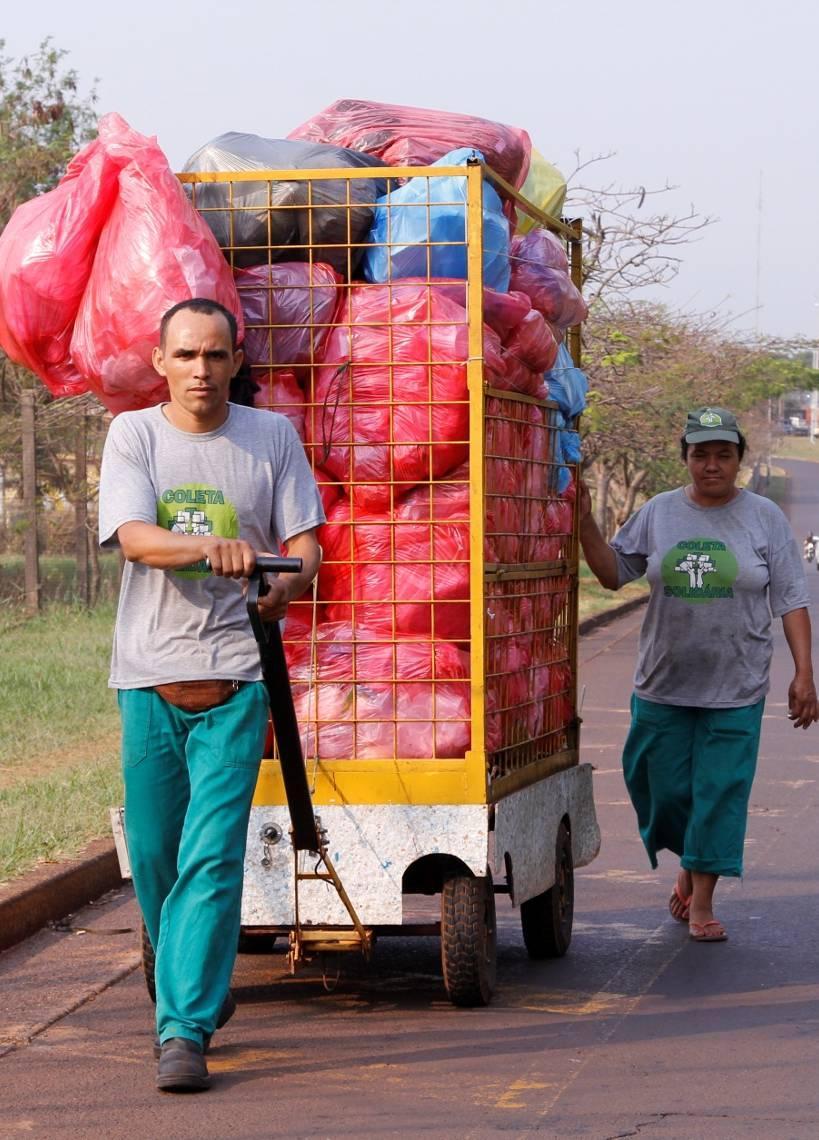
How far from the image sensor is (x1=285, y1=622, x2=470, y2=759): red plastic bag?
5523mm

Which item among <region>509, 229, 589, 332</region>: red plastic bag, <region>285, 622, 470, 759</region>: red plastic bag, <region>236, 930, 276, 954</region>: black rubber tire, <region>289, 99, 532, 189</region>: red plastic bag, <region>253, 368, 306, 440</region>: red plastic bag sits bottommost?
<region>236, 930, 276, 954</region>: black rubber tire

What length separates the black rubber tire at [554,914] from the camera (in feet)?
20.2

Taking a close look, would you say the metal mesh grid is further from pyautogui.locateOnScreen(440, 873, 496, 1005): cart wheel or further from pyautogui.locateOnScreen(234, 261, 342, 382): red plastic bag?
pyautogui.locateOnScreen(234, 261, 342, 382): red plastic bag

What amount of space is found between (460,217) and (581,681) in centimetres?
1077

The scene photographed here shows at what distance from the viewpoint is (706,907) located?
664 cm

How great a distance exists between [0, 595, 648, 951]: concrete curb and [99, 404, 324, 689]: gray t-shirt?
183 cm

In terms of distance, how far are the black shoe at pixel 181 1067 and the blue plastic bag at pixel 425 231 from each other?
226cm

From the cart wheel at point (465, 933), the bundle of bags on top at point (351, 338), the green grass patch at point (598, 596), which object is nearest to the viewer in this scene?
the cart wheel at point (465, 933)

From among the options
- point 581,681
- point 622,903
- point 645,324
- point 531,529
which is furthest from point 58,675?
point 645,324

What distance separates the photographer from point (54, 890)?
22.4ft

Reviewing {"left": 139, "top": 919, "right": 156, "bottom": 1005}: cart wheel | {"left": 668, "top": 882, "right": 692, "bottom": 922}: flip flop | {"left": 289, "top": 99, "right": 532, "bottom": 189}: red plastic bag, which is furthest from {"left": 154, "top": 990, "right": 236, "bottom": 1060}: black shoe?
{"left": 289, "top": 99, "right": 532, "bottom": 189}: red plastic bag

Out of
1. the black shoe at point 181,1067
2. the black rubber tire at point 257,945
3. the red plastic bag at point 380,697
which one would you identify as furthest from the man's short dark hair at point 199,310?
the black rubber tire at point 257,945

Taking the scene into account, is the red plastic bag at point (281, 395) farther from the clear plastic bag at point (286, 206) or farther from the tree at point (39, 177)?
the tree at point (39, 177)

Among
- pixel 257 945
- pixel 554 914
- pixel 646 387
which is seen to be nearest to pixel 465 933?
pixel 554 914
